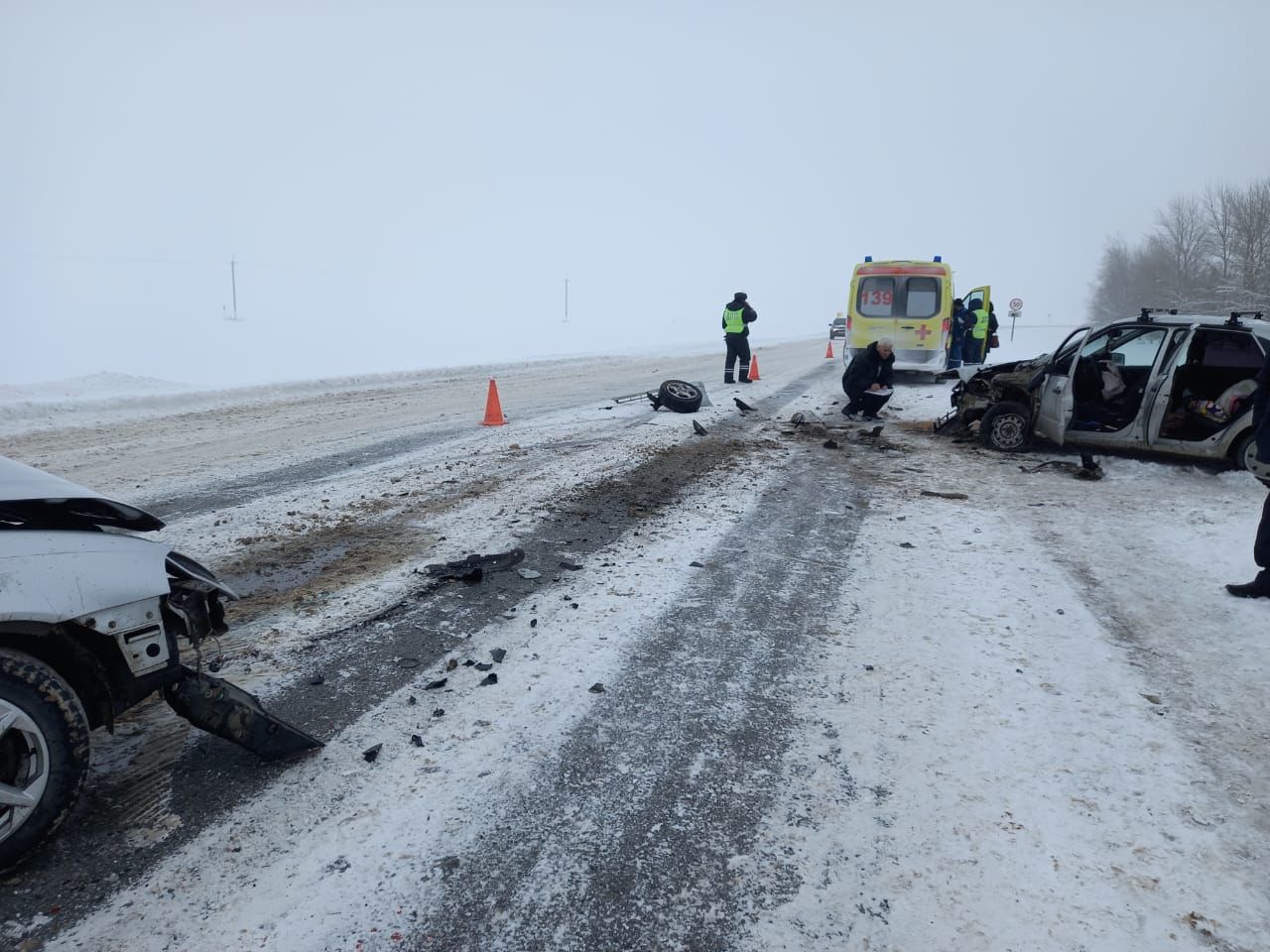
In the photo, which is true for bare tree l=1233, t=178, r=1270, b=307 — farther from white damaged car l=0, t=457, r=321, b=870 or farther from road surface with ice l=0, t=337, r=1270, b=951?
white damaged car l=0, t=457, r=321, b=870

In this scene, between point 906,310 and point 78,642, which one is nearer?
point 78,642

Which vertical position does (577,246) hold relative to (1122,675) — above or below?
above

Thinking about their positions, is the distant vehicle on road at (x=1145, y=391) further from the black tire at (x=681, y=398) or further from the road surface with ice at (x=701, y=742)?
the black tire at (x=681, y=398)

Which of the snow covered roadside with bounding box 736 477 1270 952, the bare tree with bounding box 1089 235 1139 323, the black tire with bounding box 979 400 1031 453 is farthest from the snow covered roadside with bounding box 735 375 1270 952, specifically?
the bare tree with bounding box 1089 235 1139 323

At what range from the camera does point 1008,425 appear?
9.16 meters

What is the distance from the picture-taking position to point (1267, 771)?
2934 mm

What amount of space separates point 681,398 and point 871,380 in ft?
10.1

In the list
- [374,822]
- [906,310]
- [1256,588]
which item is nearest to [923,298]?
[906,310]

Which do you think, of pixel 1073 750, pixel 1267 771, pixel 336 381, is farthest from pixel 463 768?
pixel 336 381

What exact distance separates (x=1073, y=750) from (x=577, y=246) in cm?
14875

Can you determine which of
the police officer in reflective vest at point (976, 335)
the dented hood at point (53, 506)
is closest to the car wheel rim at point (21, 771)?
the dented hood at point (53, 506)

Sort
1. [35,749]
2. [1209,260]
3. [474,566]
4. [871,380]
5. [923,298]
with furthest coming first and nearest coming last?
[1209,260], [923,298], [871,380], [474,566], [35,749]

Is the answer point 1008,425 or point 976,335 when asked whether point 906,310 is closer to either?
point 976,335

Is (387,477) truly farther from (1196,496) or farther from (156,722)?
(1196,496)
